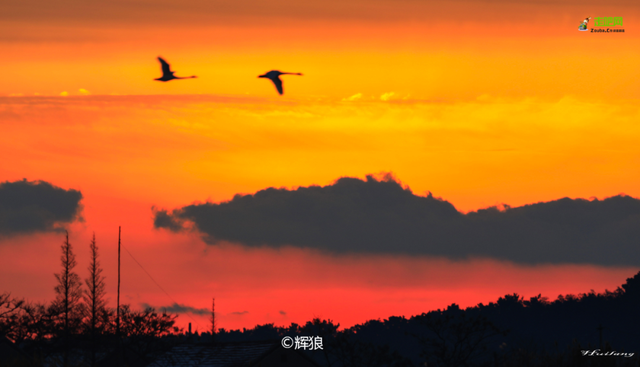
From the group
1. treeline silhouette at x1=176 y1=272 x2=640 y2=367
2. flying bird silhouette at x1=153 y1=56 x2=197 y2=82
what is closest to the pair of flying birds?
flying bird silhouette at x1=153 y1=56 x2=197 y2=82

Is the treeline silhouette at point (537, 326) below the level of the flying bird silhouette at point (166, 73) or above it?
below

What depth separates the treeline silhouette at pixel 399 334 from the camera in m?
46.5

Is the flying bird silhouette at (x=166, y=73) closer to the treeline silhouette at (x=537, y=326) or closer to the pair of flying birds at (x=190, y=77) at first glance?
the pair of flying birds at (x=190, y=77)

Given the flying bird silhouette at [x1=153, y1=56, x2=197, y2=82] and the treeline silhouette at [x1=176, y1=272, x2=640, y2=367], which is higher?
the flying bird silhouette at [x1=153, y1=56, x2=197, y2=82]

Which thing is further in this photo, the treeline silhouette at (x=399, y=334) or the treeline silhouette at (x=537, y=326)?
the treeline silhouette at (x=537, y=326)

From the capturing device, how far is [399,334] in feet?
511

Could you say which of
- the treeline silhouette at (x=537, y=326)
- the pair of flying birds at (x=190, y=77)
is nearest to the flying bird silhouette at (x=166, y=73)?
the pair of flying birds at (x=190, y=77)

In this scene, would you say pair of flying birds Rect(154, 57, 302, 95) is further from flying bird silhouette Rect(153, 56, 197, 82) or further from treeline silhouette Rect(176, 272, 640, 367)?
treeline silhouette Rect(176, 272, 640, 367)

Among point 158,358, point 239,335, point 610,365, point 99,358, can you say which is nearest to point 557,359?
point 610,365

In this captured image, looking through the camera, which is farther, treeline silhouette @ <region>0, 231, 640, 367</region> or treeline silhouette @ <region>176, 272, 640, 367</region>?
treeline silhouette @ <region>176, 272, 640, 367</region>

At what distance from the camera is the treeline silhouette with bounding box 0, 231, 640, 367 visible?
46.5m

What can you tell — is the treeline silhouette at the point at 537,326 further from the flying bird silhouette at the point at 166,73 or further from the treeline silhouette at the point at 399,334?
the flying bird silhouette at the point at 166,73

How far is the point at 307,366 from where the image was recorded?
60875mm

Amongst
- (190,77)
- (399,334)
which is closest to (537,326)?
(399,334)
